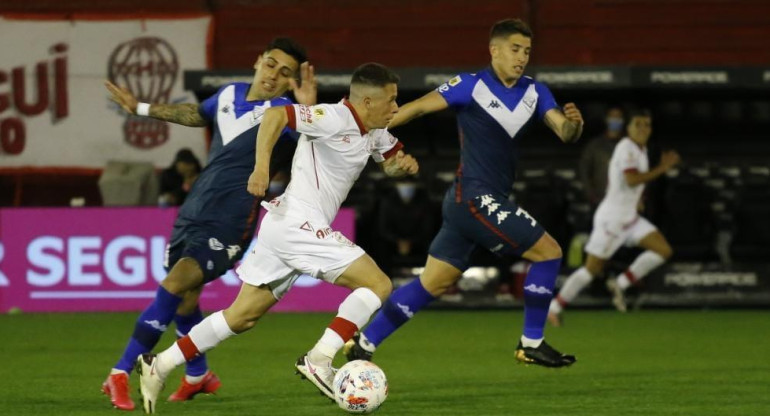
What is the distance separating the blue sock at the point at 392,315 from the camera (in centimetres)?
895

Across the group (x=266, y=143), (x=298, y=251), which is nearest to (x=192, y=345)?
(x=298, y=251)

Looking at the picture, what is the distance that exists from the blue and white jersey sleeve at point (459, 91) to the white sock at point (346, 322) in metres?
2.05

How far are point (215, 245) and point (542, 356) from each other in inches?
82.4

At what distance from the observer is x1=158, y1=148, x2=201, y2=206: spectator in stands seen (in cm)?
1558

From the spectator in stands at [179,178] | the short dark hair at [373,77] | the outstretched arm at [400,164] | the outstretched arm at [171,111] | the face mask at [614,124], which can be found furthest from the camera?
the face mask at [614,124]

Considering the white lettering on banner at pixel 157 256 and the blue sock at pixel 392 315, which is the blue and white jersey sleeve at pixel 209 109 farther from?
the white lettering on banner at pixel 157 256

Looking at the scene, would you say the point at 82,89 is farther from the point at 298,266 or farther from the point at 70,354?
the point at 298,266

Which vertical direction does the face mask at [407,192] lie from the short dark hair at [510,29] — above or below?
below

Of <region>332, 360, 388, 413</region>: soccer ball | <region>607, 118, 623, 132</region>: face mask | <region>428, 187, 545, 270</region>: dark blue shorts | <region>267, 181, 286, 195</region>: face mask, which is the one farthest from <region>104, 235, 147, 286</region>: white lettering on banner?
<region>332, 360, 388, 413</region>: soccer ball

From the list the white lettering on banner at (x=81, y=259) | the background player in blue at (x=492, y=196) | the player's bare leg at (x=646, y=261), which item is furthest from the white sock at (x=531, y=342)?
the white lettering on banner at (x=81, y=259)

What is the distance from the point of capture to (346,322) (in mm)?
7355

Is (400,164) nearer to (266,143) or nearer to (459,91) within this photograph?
(266,143)

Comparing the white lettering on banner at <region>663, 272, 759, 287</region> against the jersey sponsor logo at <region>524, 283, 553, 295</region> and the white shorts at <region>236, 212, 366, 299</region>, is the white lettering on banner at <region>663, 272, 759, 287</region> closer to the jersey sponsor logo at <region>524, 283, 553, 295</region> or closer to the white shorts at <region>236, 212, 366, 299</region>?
the jersey sponsor logo at <region>524, 283, 553, 295</region>

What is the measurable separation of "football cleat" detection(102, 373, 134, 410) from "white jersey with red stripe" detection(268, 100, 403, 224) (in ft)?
4.13
